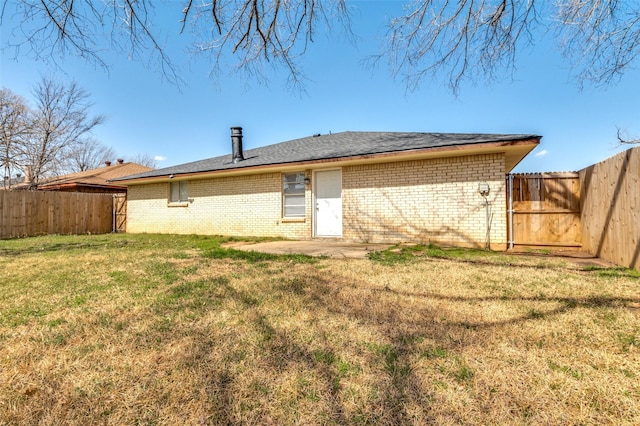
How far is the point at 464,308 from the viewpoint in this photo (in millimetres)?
2885

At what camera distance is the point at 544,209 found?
24.4ft

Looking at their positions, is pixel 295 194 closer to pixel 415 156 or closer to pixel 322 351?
pixel 415 156

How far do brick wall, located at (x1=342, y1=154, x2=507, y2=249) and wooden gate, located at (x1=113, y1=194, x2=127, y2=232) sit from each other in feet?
38.5

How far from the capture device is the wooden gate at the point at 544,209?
23.7 ft

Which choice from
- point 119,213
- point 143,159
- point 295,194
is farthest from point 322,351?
point 143,159

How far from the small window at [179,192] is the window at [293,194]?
4781 millimetres

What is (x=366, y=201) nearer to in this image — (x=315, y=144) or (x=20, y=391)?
(x=315, y=144)

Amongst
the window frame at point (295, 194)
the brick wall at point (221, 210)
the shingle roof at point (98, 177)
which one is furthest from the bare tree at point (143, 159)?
the window frame at point (295, 194)

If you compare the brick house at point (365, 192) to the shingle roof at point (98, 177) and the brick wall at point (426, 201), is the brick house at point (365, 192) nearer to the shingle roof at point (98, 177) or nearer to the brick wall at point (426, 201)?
the brick wall at point (426, 201)

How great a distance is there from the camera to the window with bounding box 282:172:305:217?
9914mm

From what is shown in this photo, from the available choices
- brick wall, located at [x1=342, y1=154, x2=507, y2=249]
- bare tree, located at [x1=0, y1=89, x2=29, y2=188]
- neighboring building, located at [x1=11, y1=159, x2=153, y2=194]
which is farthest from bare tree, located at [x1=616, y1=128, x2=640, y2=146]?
bare tree, located at [x1=0, y1=89, x2=29, y2=188]

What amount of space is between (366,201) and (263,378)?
7.27 meters

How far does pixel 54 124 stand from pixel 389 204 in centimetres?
2736

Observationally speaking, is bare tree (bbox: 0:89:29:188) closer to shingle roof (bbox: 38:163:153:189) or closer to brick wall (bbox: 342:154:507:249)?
shingle roof (bbox: 38:163:153:189)
